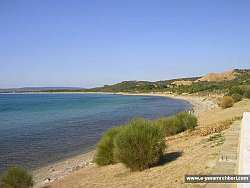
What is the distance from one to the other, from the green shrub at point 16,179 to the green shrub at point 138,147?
10.6ft

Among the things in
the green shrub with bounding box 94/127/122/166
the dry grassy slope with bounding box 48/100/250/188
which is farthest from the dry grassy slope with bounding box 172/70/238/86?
the dry grassy slope with bounding box 48/100/250/188

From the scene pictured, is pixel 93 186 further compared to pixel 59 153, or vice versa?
pixel 59 153

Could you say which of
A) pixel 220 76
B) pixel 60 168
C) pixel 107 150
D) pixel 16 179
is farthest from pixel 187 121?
pixel 220 76

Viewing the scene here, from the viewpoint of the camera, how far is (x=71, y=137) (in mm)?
26344

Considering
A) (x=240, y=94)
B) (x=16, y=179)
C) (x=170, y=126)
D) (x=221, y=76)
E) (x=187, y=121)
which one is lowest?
(x=16, y=179)

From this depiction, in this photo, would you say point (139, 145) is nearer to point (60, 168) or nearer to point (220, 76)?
point (60, 168)

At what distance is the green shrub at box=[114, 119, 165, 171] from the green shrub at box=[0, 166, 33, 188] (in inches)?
128

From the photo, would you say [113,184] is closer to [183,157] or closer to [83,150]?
[183,157]

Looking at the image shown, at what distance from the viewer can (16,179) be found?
39.0ft

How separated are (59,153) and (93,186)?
1024 cm

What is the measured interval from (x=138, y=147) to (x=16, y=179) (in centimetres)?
411

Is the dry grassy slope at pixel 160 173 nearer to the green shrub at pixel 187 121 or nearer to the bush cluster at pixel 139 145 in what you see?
the bush cluster at pixel 139 145

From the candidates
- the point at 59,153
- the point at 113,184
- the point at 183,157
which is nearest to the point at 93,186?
the point at 113,184

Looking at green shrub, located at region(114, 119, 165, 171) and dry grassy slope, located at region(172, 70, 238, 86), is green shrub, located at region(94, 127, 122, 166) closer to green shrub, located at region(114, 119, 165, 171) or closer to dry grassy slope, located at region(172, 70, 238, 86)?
green shrub, located at region(114, 119, 165, 171)
